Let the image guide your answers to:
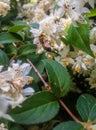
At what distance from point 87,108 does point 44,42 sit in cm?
20

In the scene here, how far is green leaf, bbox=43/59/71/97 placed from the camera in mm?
737

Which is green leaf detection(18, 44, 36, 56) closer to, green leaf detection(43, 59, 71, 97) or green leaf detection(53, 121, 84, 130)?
green leaf detection(43, 59, 71, 97)

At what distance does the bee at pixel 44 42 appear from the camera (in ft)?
2.73

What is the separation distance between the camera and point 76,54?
0.84 meters

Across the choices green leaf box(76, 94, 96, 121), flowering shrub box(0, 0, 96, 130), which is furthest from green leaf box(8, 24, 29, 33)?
green leaf box(76, 94, 96, 121)

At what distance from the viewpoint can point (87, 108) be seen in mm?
737

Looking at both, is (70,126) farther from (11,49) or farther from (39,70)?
(11,49)

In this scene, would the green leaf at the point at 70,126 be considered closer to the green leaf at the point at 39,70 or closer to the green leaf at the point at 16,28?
the green leaf at the point at 39,70

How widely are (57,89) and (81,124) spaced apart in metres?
0.09

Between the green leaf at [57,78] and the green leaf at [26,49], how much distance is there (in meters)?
0.12

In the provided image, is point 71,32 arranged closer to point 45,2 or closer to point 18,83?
point 18,83

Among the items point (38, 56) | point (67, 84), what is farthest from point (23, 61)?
point (67, 84)

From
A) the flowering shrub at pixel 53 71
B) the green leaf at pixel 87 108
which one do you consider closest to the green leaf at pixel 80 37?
the flowering shrub at pixel 53 71

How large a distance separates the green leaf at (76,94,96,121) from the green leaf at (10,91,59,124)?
51 millimetres
